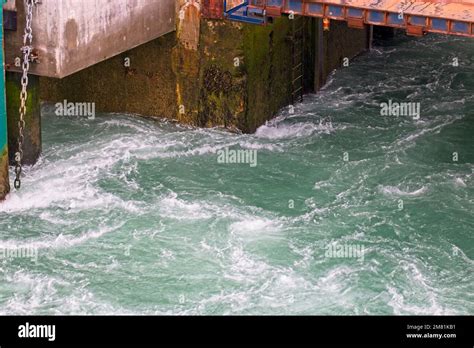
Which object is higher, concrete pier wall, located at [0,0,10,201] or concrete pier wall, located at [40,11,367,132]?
concrete pier wall, located at [40,11,367,132]

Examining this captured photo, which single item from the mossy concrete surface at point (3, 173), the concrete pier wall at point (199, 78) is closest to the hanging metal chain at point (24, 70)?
the mossy concrete surface at point (3, 173)

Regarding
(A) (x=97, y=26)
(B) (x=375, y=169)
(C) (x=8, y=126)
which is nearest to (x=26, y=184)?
(C) (x=8, y=126)

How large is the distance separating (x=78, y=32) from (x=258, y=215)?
597 centimetres

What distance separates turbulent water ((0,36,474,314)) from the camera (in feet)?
84.7

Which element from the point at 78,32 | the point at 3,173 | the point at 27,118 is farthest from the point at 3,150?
the point at 78,32

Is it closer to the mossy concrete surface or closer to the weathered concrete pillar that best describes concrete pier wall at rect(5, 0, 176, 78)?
the weathered concrete pillar

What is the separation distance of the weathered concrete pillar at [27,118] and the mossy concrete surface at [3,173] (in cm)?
133

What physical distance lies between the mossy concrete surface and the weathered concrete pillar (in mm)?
1334

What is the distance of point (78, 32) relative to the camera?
30.0 meters

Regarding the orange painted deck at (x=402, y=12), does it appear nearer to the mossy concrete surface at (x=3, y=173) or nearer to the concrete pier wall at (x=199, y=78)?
the concrete pier wall at (x=199, y=78)

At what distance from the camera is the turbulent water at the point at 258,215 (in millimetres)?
25812

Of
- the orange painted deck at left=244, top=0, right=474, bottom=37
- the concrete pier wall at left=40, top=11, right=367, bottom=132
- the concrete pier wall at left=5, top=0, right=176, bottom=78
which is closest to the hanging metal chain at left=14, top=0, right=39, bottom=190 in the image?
the concrete pier wall at left=5, top=0, right=176, bottom=78

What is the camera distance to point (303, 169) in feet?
105

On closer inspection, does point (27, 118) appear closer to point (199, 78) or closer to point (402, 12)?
point (199, 78)
